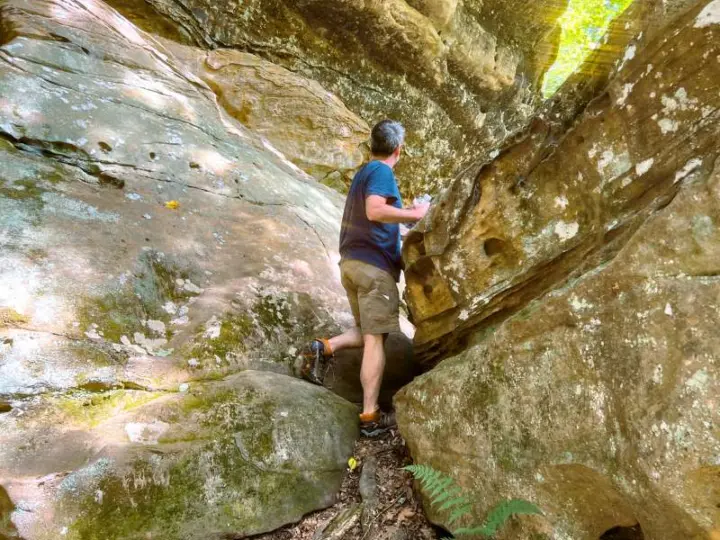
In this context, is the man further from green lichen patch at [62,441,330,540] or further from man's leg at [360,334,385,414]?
green lichen patch at [62,441,330,540]

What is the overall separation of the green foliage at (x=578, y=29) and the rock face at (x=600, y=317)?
37.6 feet

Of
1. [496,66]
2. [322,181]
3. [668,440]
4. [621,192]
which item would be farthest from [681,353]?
[496,66]

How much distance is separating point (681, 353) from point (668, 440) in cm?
37

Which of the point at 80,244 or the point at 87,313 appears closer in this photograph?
the point at 87,313

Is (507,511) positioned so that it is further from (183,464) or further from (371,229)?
(371,229)

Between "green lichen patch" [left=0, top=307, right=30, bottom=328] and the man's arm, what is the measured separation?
276cm

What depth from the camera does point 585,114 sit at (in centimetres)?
347

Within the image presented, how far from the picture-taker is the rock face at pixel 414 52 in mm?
9836

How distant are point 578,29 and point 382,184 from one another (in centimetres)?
1291

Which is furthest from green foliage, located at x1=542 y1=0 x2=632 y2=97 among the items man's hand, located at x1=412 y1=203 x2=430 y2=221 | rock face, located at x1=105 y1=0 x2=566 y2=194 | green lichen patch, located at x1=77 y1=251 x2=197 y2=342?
green lichen patch, located at x1=77 y1=251 x2=197 y2=342

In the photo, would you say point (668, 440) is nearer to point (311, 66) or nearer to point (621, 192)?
point (621, 192)

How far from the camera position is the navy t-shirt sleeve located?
446 centimetres

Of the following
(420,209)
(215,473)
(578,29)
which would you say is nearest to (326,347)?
(420,209)

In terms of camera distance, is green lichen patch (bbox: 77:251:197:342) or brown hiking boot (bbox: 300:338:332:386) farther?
brown hiking boot (bbox: 300:338:332:386)
